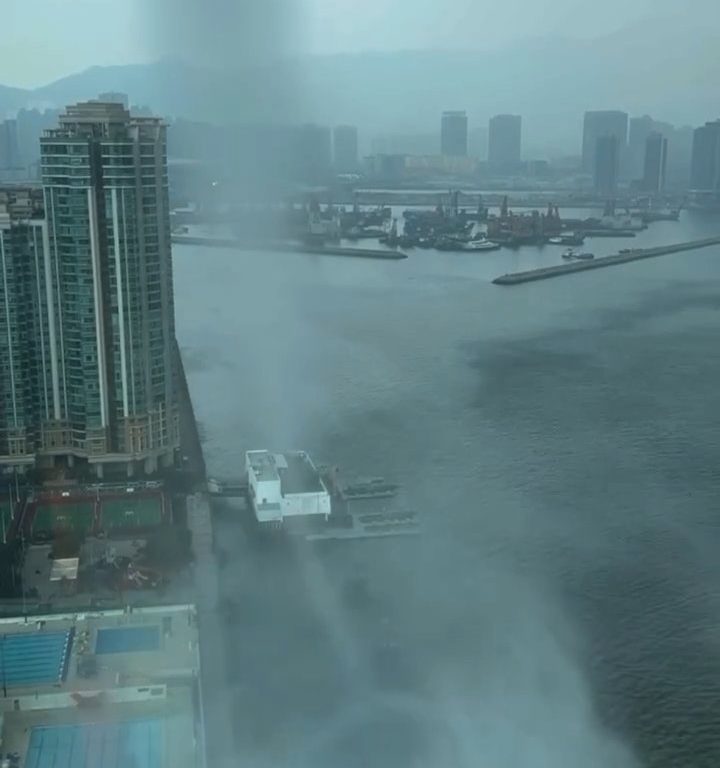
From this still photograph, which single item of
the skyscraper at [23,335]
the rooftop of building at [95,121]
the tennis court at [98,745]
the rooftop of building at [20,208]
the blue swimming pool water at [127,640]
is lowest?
the tennis court at [98,745]

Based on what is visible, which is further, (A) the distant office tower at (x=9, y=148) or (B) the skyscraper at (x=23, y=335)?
(A) the distant office tower at (x=9, y=148)

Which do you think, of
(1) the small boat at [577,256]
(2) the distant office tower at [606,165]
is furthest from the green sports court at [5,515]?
(2) the distant office tower at [606,165]

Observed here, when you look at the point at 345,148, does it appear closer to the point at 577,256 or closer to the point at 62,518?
the point at 577,256

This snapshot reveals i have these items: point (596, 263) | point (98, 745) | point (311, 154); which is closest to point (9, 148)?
point (311, 154)

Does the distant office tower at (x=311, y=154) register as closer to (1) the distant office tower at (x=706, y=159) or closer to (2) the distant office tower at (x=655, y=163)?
(2) the distant office tower at (x=655, y=163)

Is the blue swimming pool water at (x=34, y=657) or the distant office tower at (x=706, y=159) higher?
the distant office tower at (x=706, y=159)
